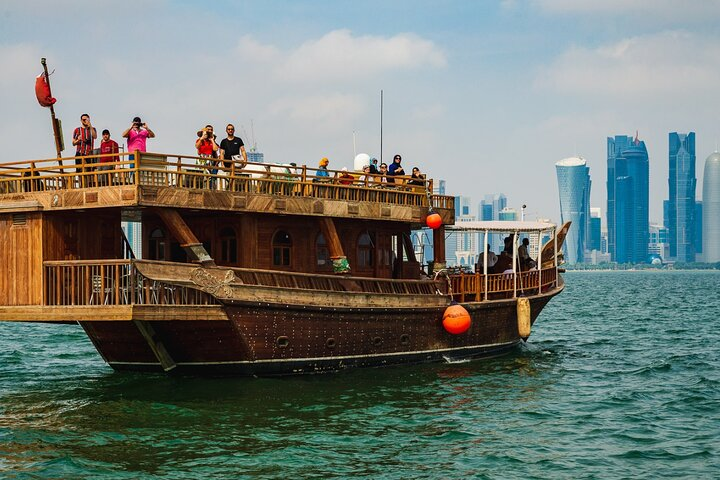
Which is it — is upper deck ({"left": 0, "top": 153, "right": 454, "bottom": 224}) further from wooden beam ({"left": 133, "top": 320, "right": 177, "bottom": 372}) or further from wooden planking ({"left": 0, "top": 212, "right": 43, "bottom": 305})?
wooden beam ({"left": 133, "top": 320, "right": 177, "bottom": 372})

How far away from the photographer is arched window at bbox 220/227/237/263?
18.5 m

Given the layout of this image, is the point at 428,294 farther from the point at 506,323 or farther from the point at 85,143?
the point at 85,143

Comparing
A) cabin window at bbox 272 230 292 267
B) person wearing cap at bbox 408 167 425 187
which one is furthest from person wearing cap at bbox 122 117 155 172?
person wearing cap at bbox 408 167 425 187

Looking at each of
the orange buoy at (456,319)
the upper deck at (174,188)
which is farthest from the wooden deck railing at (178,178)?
the orange buoy at (456,319)

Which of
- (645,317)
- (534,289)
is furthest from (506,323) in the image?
(645,317)

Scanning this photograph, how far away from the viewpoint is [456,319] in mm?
20344

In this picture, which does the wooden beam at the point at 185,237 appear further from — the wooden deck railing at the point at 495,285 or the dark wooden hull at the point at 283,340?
the wooden deck railing at the point at 495,285

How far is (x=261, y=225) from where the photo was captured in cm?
1858

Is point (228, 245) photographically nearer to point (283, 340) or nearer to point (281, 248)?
point (281, 248)

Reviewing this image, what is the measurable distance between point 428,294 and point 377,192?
98.4 inches

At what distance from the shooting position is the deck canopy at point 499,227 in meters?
23.2

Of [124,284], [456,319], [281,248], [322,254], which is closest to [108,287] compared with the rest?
[124,284]

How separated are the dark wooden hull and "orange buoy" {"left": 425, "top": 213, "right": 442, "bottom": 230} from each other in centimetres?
204

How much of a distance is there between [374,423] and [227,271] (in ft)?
12.6
